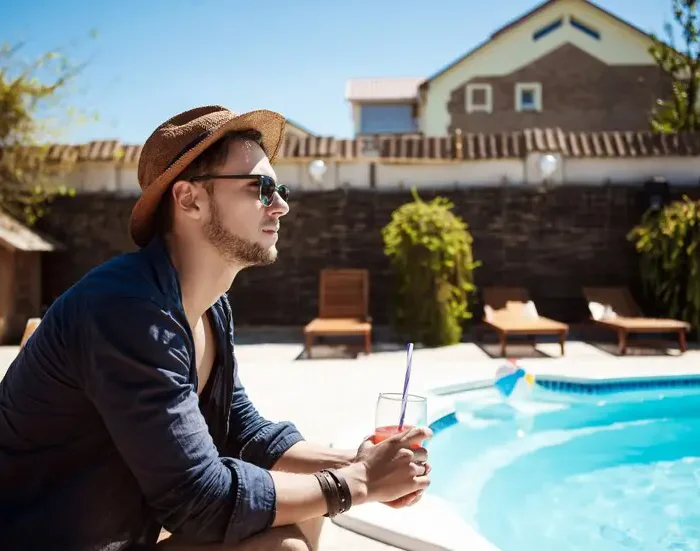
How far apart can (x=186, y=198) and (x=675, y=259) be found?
9.49 m

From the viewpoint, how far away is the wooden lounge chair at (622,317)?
8766 millimetres

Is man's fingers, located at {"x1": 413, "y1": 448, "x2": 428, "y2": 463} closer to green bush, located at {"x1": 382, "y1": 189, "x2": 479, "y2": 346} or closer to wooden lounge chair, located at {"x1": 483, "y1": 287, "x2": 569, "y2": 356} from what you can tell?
wooden lounge chair, located at {"x1": 483, "y1": 287, "x2": 569, "y2": 356}

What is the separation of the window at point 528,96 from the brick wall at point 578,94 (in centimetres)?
13

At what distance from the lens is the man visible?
1.47 metres

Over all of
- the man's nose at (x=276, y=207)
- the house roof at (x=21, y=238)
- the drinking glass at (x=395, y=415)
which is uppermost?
the man's nose at (x=276, y=207)

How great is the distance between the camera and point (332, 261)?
37.0 feet

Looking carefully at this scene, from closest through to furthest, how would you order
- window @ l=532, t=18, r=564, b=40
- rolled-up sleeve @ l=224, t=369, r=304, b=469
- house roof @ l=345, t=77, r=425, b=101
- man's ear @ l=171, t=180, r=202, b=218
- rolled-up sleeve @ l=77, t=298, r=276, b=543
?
rolled-up sleeve @ l=77, t=298, r=276, b=543, man's ear @ l=171, t=180, r=202, b=218, rolled-up sleeve @ l=224, t=369, r=304, b=469, window @ l=532, t=18, r=564, b=40, house roof @ l=345, t=77, r=425, b=101

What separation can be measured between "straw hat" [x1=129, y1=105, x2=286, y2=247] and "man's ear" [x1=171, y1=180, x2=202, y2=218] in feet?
0.10

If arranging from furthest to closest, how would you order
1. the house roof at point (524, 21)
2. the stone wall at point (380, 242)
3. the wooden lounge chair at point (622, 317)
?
the house roof at point (524, 21) → the stone wall at point (380, 242) → the wooden lounge chair at point (622, 317)

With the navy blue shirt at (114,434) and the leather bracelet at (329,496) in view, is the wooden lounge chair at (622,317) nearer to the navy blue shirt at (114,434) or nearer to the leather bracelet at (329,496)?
the leather bracelet at (329,496)

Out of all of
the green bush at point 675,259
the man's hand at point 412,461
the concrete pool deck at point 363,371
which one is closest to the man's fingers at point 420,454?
the man's hand at point 412,461

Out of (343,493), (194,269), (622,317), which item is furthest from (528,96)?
(343,493)

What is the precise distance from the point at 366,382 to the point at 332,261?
180 inches

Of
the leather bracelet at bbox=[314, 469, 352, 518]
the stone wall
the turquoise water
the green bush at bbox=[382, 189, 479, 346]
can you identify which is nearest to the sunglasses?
the leather bracelet at bbox=[314, 469, 352, 518]
